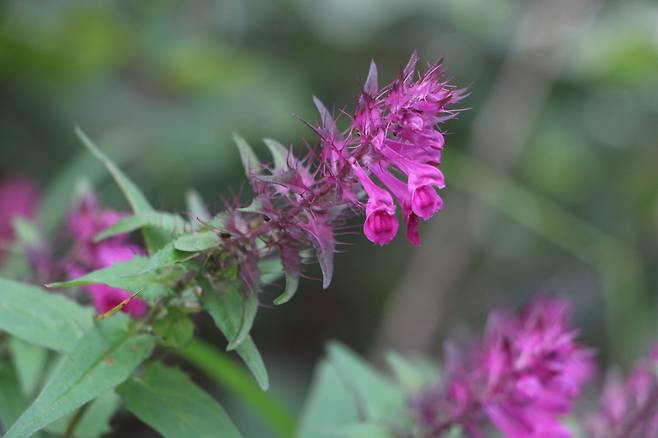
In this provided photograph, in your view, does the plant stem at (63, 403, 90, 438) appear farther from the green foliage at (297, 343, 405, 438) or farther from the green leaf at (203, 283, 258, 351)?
the green foliage at (297, 343, 405, 438)

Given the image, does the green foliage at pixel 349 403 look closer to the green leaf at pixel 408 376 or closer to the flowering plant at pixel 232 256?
the green leaf at pixel 408 376

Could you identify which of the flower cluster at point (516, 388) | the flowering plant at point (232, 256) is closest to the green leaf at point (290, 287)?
the flowering plant at point (232, 256)

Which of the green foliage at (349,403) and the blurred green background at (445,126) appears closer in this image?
the green foliage at (349,403)

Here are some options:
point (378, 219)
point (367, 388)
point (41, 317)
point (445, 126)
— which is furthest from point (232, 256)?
point (445, 126)

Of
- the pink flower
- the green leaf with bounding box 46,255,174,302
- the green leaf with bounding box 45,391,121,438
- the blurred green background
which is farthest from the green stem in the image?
the blurred green background

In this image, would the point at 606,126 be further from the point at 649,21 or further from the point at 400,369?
the point at 400,369

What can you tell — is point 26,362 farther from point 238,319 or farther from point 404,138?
point 404,138

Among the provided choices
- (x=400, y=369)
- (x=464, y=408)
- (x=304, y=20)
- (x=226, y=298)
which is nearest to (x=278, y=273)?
(x=226, y=298)
